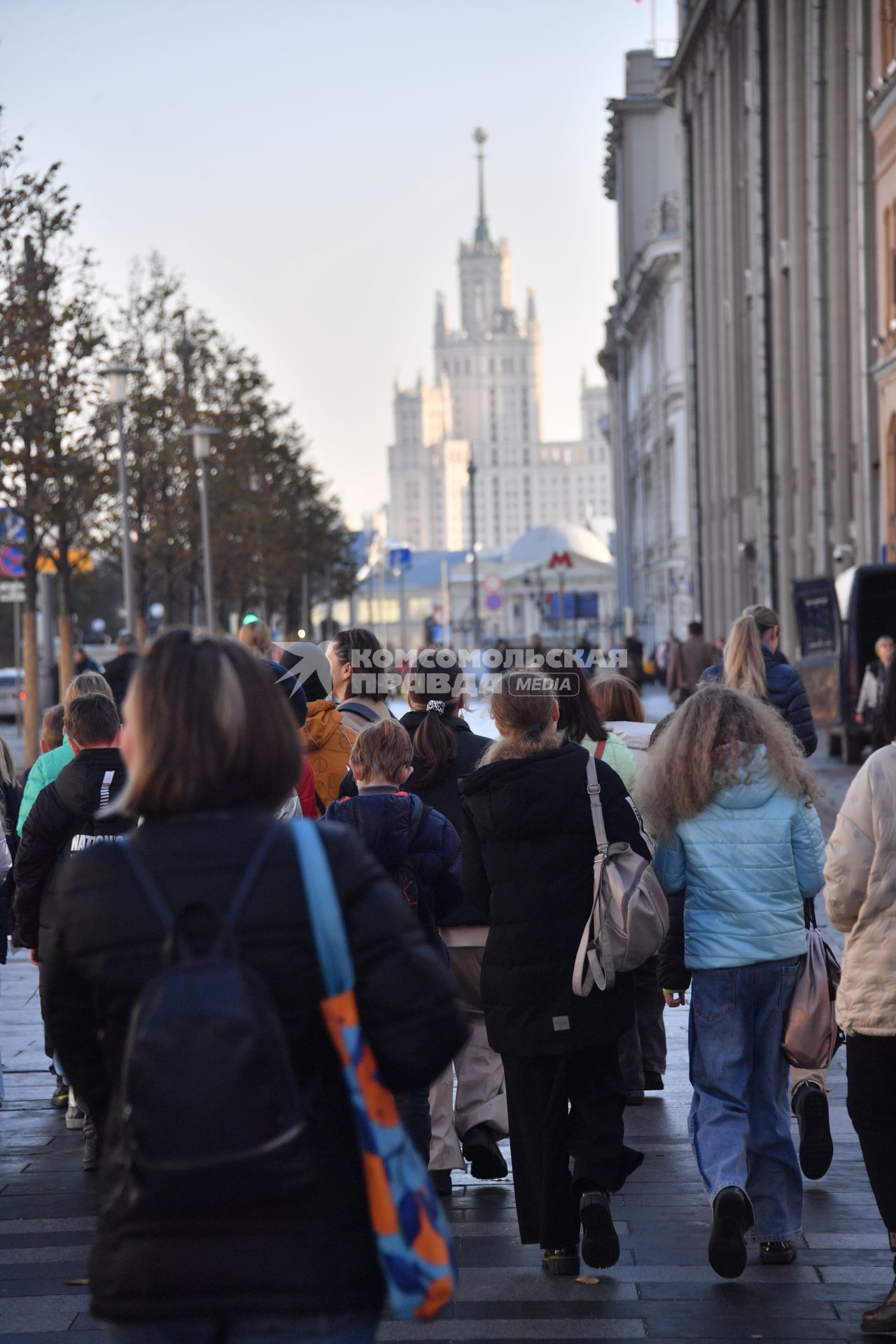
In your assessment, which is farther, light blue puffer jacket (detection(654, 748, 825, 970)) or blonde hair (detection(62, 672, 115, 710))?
blonde hair (detection(62, 672, 115, 710))

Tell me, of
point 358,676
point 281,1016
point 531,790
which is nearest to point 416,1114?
point 531,790

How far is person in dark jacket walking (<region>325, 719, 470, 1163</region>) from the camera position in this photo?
5980 mm

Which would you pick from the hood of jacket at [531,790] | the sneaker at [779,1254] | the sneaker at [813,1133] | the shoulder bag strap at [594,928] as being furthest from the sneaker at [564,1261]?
the hood of jacket at [531,790]

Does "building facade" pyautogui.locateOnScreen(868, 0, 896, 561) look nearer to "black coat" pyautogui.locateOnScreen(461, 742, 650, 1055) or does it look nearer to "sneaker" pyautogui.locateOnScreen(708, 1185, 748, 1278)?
"black coat" pyautogui.locateOnScreen(461, 742, 650, 1055)

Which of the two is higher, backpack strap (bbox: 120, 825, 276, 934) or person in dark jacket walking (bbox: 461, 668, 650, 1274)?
backpack strap (bbox: 120, 825, 276, 934)

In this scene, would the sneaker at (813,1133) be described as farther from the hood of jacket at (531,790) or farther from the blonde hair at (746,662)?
the blonde hair at (746,662)

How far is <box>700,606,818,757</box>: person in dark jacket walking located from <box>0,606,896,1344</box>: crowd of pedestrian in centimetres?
3

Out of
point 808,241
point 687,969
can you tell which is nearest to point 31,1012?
point 687,969

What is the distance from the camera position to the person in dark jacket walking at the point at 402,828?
5.98 meters

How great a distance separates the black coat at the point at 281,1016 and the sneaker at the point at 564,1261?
9.02ft

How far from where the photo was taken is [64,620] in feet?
98.6

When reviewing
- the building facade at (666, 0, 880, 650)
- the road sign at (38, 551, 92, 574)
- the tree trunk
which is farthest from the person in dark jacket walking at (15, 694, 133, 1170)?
the building facade at (666, 0, 880, 650)

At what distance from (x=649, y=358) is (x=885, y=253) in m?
49.2

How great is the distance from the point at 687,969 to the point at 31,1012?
17.7ft
